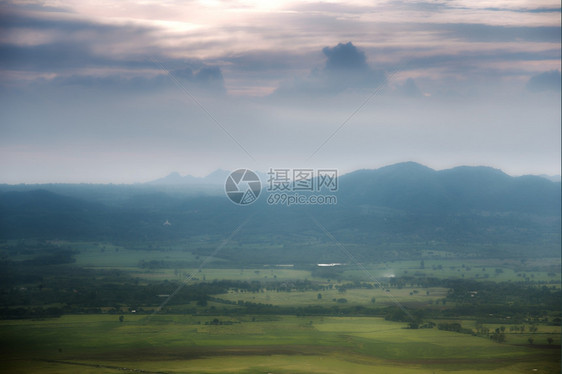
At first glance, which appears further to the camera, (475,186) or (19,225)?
(475,186)

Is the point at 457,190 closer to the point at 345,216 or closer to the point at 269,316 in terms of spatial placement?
the point at 345,216

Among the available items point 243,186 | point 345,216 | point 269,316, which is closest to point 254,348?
point 269,316

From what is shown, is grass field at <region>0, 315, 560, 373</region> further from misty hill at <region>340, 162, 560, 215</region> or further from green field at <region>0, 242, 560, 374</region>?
misty hill at <region>340, 162, 560, 215</region>

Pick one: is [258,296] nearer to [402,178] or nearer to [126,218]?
[126,218]

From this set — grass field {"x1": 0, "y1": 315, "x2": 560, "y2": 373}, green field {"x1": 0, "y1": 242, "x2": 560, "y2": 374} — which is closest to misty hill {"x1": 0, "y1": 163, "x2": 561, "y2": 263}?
green field {"x1": 0, "y1": 242, "x2": 560, "y2": 374}

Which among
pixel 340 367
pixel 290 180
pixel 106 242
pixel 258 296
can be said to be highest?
pixel 290 180

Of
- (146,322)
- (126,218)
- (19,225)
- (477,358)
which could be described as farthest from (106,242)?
(477,358)
